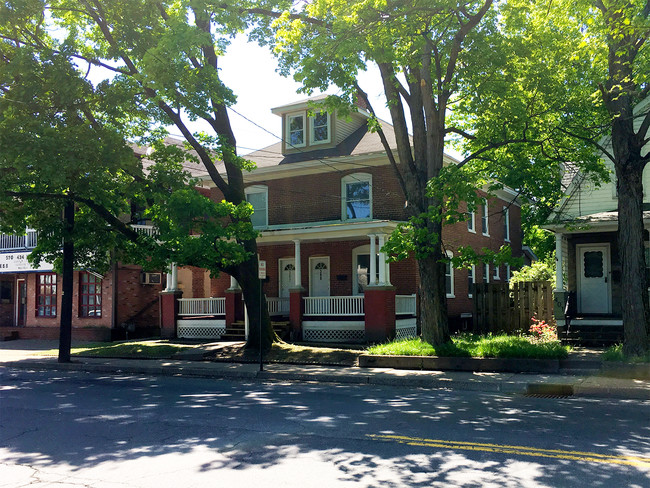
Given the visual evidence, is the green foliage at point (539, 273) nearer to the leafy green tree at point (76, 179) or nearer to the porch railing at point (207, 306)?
the porch railing at point (207, 306)

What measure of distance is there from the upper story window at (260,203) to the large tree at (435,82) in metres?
9.84

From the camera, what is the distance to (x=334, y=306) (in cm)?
2198

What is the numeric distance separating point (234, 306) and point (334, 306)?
13.5 ft

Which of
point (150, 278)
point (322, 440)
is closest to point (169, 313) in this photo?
point (150, 278)

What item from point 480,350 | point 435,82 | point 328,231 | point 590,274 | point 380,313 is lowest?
point 480,350

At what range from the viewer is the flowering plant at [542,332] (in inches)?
721

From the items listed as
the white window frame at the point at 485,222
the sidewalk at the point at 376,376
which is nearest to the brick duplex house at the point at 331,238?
the white window frame at the point at 485,222

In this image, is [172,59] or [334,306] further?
[334,306]

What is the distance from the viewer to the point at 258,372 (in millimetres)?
14898

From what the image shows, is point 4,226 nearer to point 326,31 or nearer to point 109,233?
point 109,233

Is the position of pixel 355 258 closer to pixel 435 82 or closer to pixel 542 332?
pixel 542 332

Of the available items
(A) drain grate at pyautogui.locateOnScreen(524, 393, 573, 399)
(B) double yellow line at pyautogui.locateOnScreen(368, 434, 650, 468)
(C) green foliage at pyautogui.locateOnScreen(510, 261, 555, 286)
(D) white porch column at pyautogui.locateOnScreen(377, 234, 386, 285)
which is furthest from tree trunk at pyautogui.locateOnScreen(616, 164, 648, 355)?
(C) green foliage at pyautogui.locateOnScreen(510, 261, 555, 286)

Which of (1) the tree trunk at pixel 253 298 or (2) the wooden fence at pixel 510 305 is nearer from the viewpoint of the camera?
(1) the tree trunk at pixel 253 298

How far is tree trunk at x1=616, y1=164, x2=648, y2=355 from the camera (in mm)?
13031
